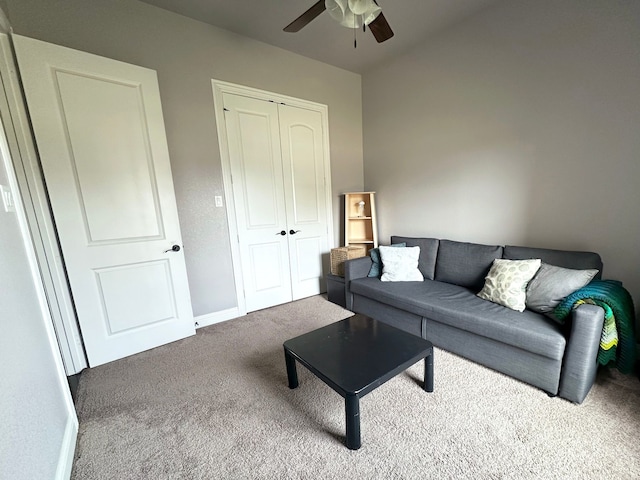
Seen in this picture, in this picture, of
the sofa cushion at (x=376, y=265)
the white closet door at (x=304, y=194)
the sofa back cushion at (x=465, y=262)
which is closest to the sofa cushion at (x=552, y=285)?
the sofa back cushion at (x=465, y=262)

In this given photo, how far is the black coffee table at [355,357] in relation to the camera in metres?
1.21

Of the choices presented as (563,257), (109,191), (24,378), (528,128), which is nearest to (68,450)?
(24,378)

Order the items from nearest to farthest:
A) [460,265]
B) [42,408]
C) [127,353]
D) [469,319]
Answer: [42,408] < [469,319] < [127,353] < [460,265]

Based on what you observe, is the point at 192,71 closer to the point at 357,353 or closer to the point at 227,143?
the point at 227,143

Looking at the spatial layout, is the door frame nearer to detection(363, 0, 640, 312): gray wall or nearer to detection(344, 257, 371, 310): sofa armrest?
detection(344, 257, 371, 310): sofa armrest

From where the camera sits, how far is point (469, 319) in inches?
70.2

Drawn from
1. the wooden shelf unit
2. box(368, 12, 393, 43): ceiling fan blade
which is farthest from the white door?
the wooden shelf unit

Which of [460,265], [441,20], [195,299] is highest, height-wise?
[441,20]

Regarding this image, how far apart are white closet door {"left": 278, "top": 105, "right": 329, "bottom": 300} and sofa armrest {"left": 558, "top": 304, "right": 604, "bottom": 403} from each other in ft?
8.14

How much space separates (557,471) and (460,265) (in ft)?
5.06

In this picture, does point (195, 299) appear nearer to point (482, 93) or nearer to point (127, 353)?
point (127, 353)

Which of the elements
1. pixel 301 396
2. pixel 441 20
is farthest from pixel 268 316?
pixel 441 20

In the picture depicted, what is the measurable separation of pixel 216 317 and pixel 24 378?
67.7 inches

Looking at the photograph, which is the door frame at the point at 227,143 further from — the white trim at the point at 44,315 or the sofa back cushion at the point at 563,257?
the sofa back cushion at the point at 563,257
